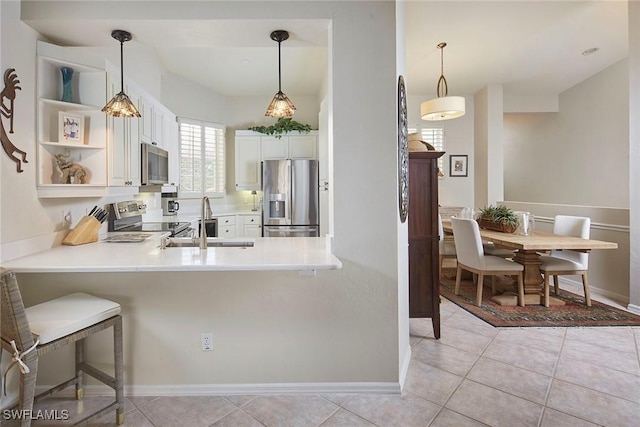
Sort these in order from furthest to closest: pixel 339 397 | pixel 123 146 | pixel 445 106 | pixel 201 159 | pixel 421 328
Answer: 1. pixel 201 159
2. pixel 445 106
3. pixel 421 328
4. pixel 123 146
5. pixel 339 397

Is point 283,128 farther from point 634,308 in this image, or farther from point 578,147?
point 578,147

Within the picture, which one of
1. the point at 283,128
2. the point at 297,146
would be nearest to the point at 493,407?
the point at 297,146

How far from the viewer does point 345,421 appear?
6.00 ft

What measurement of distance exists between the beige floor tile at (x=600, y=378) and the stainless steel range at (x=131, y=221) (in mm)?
3445

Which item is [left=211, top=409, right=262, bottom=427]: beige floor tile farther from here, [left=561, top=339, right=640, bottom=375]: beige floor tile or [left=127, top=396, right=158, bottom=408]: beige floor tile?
[left=561, top=339, right=640, bottom=375]: beige floor tile

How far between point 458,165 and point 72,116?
5741mm

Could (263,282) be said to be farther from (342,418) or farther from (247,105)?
(247,105)

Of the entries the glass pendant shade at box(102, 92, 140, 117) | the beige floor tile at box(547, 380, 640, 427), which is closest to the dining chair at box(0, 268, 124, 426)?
the glass pendant shade at box(102, 92, 140, 117)

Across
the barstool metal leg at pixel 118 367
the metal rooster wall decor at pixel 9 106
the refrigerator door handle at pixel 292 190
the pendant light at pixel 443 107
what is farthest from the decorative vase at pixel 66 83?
the pendant light at pixel 443 107

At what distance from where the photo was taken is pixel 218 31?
213 centimetres

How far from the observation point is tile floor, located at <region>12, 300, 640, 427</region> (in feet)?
6.05

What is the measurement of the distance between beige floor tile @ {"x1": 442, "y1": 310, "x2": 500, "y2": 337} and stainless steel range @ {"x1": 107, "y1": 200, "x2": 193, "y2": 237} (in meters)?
2.88

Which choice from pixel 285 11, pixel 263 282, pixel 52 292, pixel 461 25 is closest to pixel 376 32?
pixel 285 11

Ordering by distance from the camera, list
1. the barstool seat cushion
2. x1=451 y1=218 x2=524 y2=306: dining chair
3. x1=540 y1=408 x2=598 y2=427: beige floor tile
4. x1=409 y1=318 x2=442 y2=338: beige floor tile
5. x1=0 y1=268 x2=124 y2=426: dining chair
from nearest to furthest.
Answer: x1=0 y1=268 x2=124 y2=426: dining chair < the barstool seat cushion < x1=540 y1=408 x2=598 y2=427: beige floor tile < x1=409 y1=318 x2=442 y2=338: beige floor tile < x1=451 y1=218 x2=524 y2=306: dining chair
